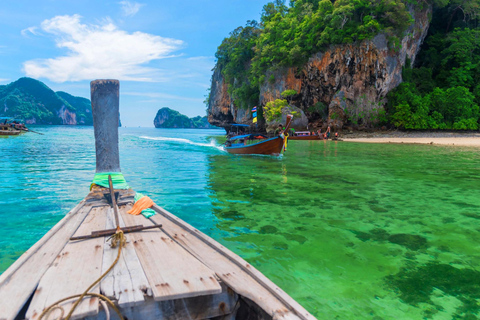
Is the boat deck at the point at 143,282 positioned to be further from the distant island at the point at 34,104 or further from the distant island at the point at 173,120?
the distant island at the point at 173,120

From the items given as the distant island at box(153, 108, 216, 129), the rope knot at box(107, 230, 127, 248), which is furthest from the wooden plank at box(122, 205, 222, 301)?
the distant island at box(153, 108, 216, 129)

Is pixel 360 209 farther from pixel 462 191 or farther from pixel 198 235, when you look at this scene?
pixel 198 235

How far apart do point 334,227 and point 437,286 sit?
1.95 meters

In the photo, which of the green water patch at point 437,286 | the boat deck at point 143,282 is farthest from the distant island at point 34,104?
the green water patch at point 437,286

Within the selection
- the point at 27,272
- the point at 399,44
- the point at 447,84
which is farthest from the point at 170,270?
the point at 447,84

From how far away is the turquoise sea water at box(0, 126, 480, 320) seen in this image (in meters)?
3.14

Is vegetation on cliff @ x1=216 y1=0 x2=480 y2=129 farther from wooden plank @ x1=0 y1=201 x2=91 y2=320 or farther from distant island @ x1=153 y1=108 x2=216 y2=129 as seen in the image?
distant island @ x1=153 y1=108 x2=216 y2=129

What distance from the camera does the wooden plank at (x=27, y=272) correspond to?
1.72 meters

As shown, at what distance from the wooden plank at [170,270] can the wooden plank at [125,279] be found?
5cm

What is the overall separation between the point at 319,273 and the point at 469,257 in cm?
227

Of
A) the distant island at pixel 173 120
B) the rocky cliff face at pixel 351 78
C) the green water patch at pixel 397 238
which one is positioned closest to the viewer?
the green water patch at pixel 397 238

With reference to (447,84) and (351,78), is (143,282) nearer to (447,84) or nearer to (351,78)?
(351,78)

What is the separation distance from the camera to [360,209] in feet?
20.3

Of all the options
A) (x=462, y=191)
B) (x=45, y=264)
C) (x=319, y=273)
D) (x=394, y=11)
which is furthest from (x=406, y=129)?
(x=45, y=264)
